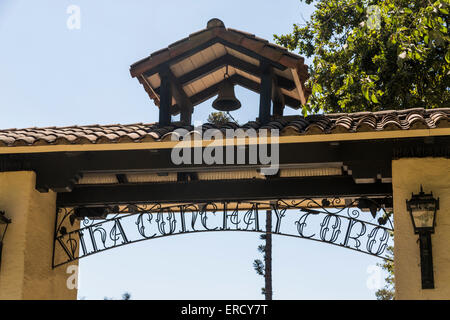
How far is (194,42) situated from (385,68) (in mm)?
8378

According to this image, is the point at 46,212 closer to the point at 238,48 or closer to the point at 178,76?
the point at 178,76

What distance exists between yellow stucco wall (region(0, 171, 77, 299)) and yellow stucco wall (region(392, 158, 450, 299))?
4.00 meters

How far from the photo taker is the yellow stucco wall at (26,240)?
7.49 metres

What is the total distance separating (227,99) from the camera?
8.61 m

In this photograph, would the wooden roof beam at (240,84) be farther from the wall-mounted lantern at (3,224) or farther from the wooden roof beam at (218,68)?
the wall-mounted lantern at (3,224)

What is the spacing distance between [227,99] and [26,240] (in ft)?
9.75

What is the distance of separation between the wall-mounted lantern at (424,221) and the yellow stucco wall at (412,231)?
0.07m

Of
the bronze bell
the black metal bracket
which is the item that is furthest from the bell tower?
the black metal bracket

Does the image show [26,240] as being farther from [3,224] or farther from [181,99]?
[181,99]

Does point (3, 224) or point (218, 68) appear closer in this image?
point (3, 224)

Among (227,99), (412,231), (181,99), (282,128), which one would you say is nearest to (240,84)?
(227,99)

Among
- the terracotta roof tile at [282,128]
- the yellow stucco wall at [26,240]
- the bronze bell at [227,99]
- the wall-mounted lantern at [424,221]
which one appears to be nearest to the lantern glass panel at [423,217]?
the wall-mounted lantern at [424,221]

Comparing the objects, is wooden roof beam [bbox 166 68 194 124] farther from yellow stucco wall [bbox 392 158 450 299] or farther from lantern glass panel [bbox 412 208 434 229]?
lantern glass panel [bbox 412 208 434 229]

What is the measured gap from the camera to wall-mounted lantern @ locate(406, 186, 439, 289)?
22.1 ft
